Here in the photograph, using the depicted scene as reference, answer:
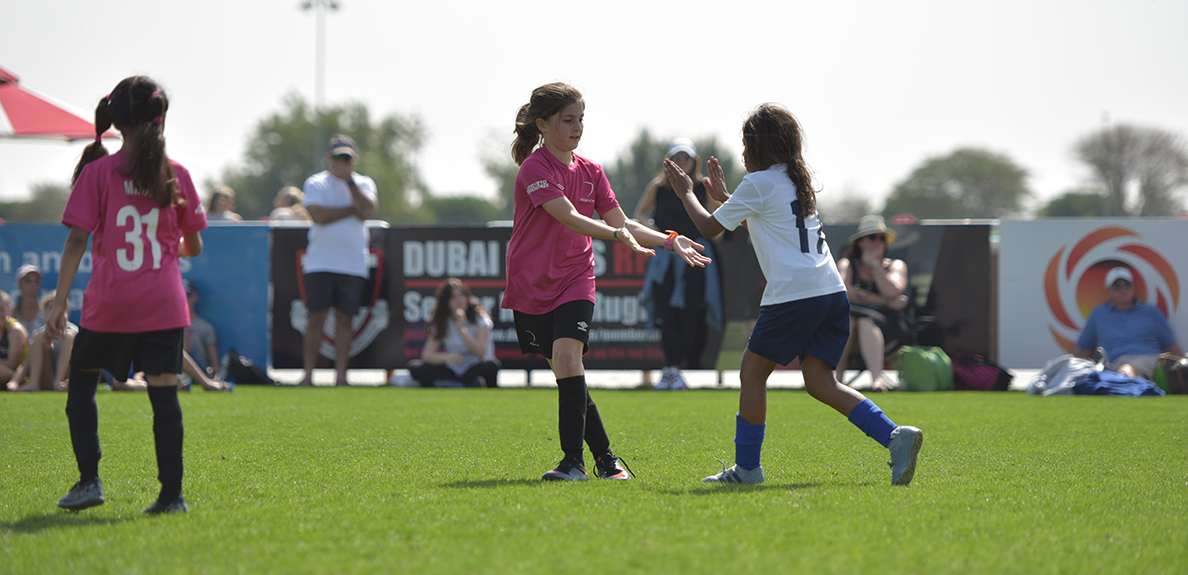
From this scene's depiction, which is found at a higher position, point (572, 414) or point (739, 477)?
point (572, 414)

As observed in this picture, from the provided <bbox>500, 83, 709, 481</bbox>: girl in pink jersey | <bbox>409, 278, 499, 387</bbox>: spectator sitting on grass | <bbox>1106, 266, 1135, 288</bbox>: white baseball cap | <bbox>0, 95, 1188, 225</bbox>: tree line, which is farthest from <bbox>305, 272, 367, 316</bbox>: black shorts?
<bbox>0, 95, 1188, 225</bbox>: tree line

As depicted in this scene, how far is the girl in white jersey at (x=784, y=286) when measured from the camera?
440cm

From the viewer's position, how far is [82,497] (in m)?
3.82

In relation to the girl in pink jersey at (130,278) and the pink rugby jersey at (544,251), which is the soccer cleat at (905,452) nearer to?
A: the pink rugby jersey at (544,251)

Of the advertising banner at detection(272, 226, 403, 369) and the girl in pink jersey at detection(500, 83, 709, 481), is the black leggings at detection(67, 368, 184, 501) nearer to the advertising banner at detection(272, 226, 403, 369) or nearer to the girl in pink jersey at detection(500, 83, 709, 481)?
the girl in pink jersey at detection(500, 83, 709, 481)

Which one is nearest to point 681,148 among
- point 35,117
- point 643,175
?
point 35,117

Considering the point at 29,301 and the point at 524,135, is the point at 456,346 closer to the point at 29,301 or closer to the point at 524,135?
the point at 29,301

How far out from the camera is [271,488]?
14.1 feet

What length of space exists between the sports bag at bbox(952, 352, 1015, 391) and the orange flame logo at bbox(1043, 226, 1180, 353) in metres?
1.05

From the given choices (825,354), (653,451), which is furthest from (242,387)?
(825,354)

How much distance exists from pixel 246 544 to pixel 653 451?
9.21ft

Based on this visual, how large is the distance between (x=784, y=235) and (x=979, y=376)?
23.4ft

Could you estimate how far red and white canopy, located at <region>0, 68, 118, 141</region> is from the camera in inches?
522

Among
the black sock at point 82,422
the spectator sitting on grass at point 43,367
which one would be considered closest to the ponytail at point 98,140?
the black sock at point 82,422
